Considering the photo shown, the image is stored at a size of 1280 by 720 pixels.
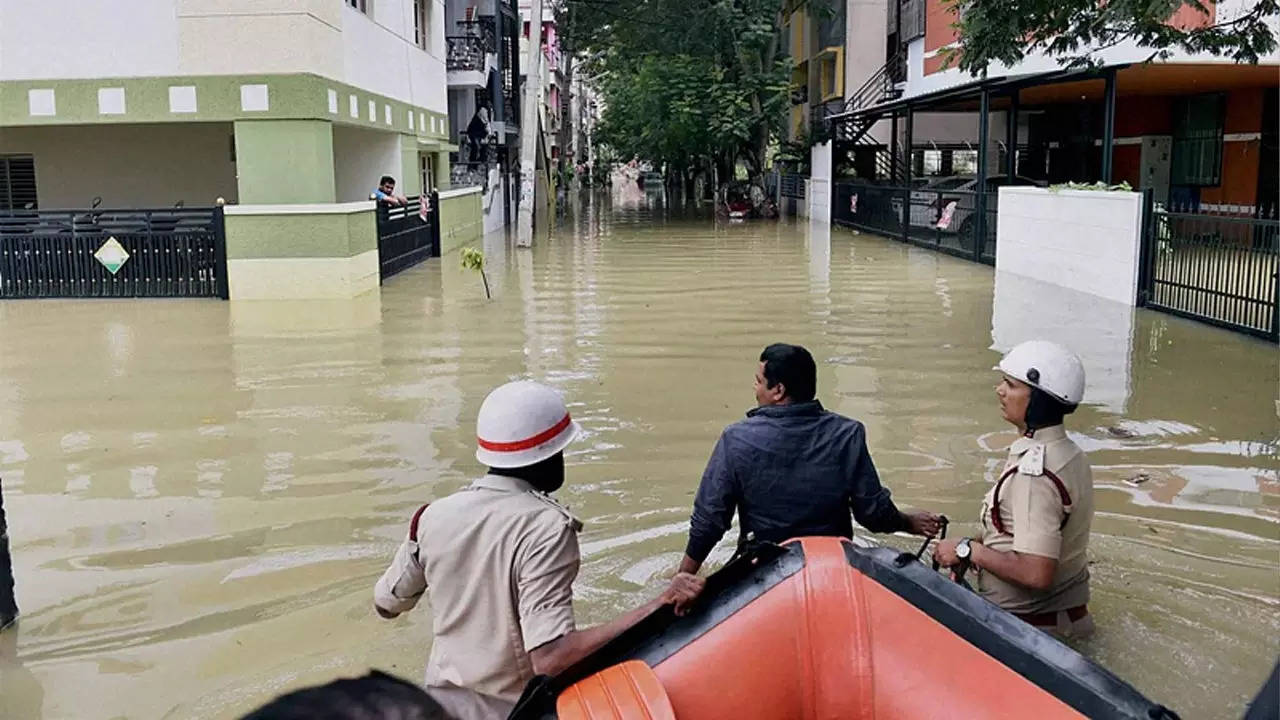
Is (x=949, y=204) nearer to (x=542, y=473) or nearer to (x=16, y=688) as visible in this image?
(x=16, y=688)

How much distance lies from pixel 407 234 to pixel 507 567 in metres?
17.6

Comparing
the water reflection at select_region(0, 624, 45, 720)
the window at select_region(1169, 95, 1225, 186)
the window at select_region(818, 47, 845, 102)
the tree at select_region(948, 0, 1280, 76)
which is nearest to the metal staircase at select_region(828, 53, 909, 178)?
the window at select_region(818, 47, 845, 102)

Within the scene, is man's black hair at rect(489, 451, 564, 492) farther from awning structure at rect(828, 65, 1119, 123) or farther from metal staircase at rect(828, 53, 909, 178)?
metal staircase at rect(828, 53, 909, 178)

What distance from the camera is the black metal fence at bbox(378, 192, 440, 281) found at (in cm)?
1814

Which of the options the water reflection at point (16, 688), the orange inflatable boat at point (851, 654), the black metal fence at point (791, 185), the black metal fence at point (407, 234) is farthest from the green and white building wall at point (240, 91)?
the black metal fence at point (791, 185)

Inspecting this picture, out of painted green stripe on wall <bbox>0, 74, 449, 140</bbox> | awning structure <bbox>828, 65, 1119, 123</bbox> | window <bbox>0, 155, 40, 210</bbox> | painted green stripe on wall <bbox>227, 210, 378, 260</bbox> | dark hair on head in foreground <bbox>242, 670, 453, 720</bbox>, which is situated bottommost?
painted green stripe on wall <bbox>227, 210, 378, 260</bbox>

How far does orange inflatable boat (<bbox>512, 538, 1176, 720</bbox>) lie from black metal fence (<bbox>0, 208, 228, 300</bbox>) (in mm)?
13649

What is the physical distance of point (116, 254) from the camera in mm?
15258

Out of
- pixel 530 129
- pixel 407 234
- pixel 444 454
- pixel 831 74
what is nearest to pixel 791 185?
pixel 831 74

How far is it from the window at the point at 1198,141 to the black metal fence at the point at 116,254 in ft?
59.7

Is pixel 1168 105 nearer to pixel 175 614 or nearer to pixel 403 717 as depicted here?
pixel 175 614

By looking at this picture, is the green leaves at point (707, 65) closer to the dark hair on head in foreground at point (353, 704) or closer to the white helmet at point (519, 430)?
the white helmet at point (519, 430)

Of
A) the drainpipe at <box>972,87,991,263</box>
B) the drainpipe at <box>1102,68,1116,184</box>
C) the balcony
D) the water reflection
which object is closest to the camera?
the water reflection

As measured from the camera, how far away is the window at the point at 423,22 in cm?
2345
